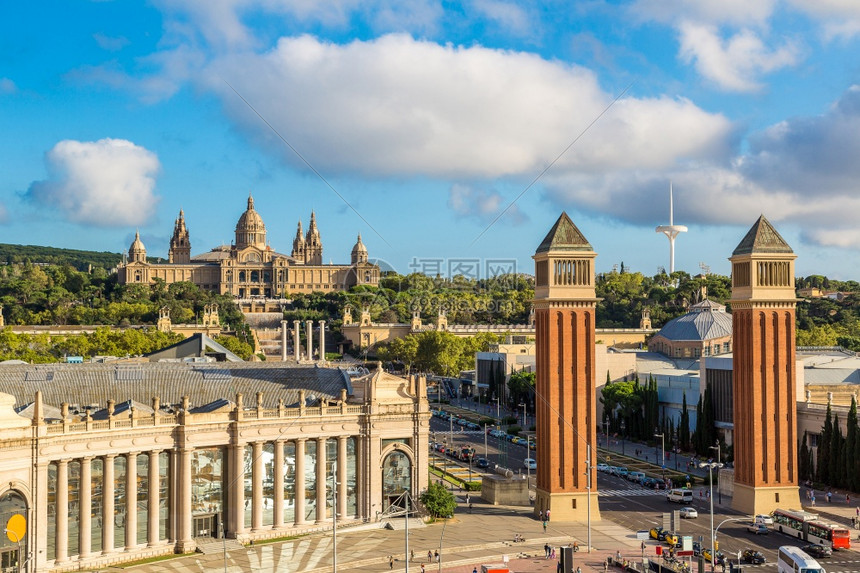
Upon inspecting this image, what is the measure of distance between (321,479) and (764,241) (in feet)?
146

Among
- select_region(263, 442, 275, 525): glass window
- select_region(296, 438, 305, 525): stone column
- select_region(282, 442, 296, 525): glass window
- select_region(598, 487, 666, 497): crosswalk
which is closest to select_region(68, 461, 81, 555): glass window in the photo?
select_region(263, 442, 275, 525): glass window

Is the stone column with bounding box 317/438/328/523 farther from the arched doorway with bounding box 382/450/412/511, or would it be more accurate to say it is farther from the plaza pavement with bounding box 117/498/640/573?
the arched doorway with bounding box 382/450/412/511

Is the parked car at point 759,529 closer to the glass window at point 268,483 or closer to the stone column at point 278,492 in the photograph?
the stone column at point 278,492

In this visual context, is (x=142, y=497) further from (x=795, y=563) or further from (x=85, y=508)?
(x=795, y=563)

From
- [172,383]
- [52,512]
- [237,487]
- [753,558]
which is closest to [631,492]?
[753,558]

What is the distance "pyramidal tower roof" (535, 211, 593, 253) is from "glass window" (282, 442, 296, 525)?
2824 centimetres

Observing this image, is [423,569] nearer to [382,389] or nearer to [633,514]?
[382,389]

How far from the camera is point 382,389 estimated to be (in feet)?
291

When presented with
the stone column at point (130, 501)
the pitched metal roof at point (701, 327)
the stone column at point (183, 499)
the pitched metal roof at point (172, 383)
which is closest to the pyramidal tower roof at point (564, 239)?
the pitched metal roof at point (172, 383)

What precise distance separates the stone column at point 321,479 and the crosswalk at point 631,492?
3082 cm

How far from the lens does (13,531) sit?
225ft

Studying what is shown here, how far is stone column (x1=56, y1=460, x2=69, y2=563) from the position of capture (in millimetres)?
71562

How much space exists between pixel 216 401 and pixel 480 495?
102 feet

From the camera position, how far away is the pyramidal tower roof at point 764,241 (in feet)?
318
